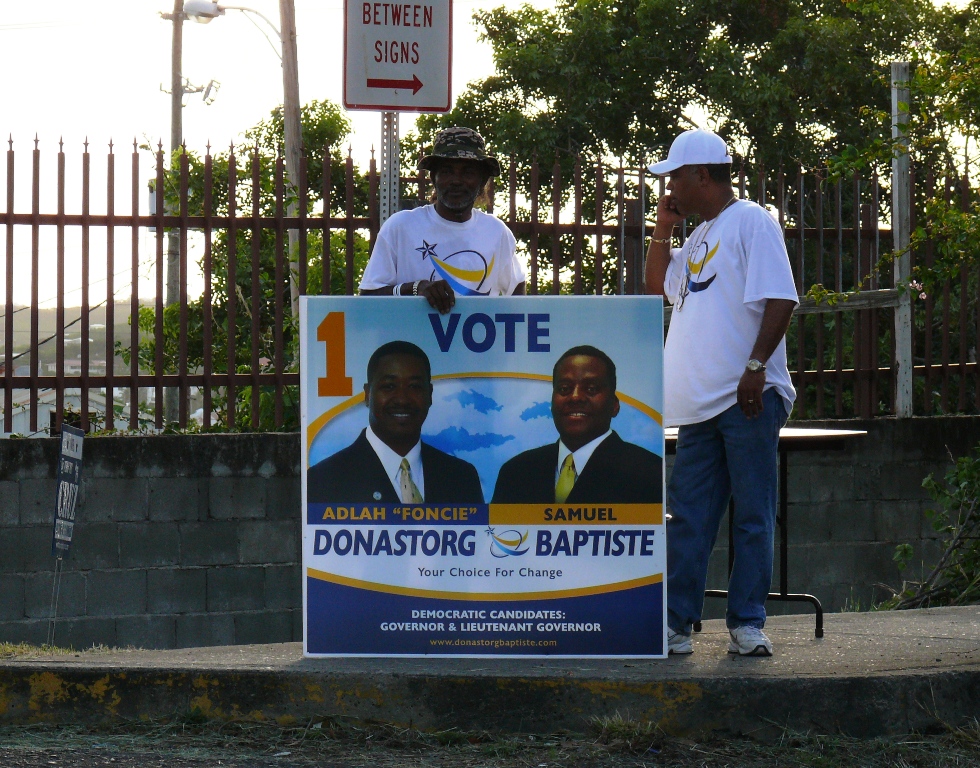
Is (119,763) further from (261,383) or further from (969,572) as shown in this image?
(969,572)

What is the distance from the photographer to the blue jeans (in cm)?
399

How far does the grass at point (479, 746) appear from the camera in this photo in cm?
341

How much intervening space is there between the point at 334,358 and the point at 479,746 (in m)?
1.26

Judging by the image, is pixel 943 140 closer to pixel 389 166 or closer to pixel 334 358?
pixel 389 166

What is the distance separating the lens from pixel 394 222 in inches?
165

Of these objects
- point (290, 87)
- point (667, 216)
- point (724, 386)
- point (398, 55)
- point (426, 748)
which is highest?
point (290, 87)

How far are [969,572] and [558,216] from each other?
9.09ft

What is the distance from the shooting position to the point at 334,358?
3.96 meters

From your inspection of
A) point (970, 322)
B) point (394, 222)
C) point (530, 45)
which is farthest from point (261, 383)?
point (530, 45)

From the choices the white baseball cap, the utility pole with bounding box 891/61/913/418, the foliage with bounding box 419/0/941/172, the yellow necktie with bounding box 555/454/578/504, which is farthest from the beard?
the foliage with bounding box 419/0/941/172

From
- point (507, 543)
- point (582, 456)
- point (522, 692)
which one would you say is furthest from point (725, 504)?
point (522, 692)

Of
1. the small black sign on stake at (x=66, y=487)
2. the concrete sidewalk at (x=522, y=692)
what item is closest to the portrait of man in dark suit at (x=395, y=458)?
the concrete sidewalk at (x=522, y=692)

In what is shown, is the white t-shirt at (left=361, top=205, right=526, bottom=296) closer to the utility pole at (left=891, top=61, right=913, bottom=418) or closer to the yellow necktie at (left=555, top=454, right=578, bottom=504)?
the yellow necktie at (left=555, top=454, right=578, bottom=504)

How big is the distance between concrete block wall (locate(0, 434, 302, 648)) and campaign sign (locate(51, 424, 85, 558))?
1.98 feet
